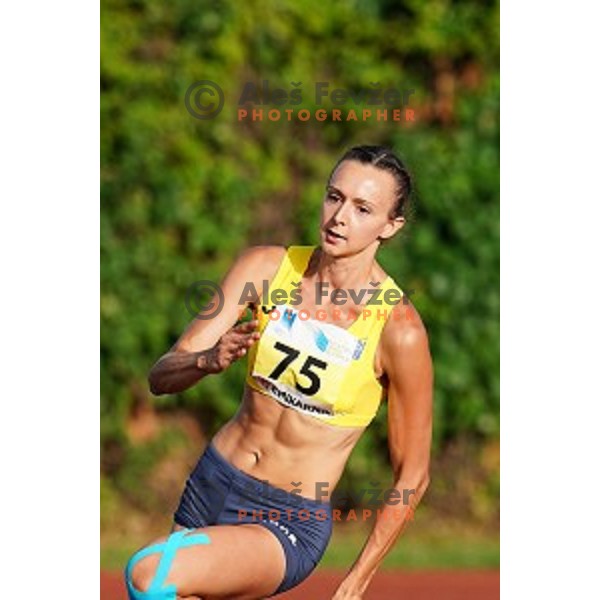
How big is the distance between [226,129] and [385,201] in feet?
11.2

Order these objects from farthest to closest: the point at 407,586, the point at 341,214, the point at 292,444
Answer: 1. the point at 407,586
2. the point at 292,444
3. the point at 341,214

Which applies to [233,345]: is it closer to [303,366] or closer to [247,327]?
[247,327]

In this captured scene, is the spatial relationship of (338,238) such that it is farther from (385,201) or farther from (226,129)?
A: (226,129)

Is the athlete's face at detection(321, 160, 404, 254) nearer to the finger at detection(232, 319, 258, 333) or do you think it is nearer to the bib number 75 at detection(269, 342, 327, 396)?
the bib number 75 at detection(269, 342, 327, 396)

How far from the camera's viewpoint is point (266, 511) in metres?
5.29

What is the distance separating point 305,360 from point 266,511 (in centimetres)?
53

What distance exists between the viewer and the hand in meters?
4.68

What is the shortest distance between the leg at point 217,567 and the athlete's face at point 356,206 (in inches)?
39.7

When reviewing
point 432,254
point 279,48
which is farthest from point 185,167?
point 432,254

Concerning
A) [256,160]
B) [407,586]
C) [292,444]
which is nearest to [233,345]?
[292,444]
